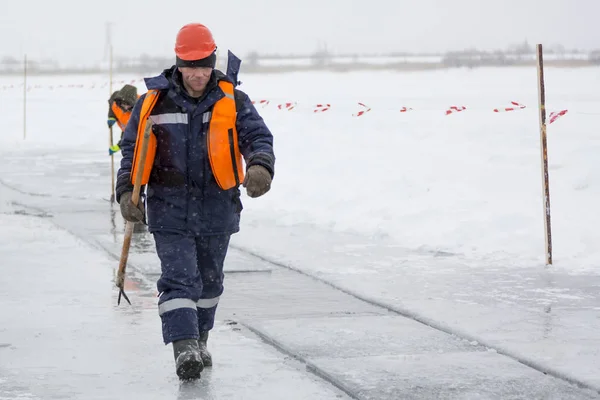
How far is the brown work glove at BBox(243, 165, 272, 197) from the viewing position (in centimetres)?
611

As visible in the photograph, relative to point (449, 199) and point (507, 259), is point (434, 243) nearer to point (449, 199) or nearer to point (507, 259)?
point (507, 259)

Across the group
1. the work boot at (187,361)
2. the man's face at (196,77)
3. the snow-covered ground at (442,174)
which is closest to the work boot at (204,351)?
the work boot at (187,361)

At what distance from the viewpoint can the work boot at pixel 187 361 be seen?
20.0 ft

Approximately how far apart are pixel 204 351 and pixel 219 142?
1.11 m

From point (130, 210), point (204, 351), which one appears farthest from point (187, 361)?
point (130, 210)

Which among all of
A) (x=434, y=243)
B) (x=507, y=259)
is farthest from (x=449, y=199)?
(x=507, y=259)

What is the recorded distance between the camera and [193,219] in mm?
6332

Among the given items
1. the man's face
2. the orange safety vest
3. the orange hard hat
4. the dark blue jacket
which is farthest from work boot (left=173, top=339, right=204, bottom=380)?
the orange hard hat

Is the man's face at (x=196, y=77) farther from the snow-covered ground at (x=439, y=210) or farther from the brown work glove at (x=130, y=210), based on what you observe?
the snow-covered ground at (x=439, y=210)

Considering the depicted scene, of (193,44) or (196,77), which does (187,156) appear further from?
(193,44)

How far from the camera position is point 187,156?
6.29 m

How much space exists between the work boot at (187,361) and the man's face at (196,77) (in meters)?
1.26

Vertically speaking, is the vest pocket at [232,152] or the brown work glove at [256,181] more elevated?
the vest pocket at [232,152]

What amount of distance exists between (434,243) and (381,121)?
13.1m
